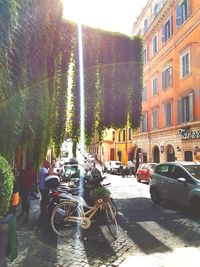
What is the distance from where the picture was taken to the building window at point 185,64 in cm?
2445

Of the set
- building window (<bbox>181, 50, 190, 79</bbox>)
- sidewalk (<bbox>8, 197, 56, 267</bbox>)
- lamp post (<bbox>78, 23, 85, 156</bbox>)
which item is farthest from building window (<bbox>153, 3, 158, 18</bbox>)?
sidewalk (<bbox>8, 197, 56, 267</bbox>)

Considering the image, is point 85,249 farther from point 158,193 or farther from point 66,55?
point 66,55

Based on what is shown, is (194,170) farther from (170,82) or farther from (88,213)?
(170,82)

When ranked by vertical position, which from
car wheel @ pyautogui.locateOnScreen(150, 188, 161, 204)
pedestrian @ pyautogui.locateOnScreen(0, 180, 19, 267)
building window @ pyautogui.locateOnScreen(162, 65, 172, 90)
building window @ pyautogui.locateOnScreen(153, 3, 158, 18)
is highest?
building window @ pyautogui.locateOnScreen(153, 3, 158, 18)

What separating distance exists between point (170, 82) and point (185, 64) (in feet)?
10.1

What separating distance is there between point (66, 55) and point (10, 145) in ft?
31.3

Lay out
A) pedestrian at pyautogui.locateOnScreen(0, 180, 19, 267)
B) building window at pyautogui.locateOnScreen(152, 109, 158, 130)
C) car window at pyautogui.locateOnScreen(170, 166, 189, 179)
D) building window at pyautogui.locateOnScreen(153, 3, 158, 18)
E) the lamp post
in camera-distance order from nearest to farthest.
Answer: pedestrian at pyautogui.locateOnScreen(0, 180, 19, 267) < car window at pyautogui.locateOnScreen(170, 166, 189, 179) < the lamp post < building window at pyautogui.locateOnScreen(152, 109, 158, 130) < building window at pyautogui.locateOnScreen(153, 3, 158, 18)

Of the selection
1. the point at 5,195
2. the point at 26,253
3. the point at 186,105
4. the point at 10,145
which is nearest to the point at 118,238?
the point at 26,253

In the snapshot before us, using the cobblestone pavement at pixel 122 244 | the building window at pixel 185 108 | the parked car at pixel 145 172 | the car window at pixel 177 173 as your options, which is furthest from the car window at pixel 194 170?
the building window at pixel 185 108

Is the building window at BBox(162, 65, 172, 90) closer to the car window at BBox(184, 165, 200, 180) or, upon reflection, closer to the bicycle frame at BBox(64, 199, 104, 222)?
the car window at BBox(184, 165, 200, 180)

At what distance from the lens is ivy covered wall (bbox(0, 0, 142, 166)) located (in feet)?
18.2

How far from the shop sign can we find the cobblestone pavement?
13939 millimetres

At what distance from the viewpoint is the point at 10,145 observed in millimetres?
5609

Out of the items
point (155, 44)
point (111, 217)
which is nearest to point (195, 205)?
point (111, 217)
